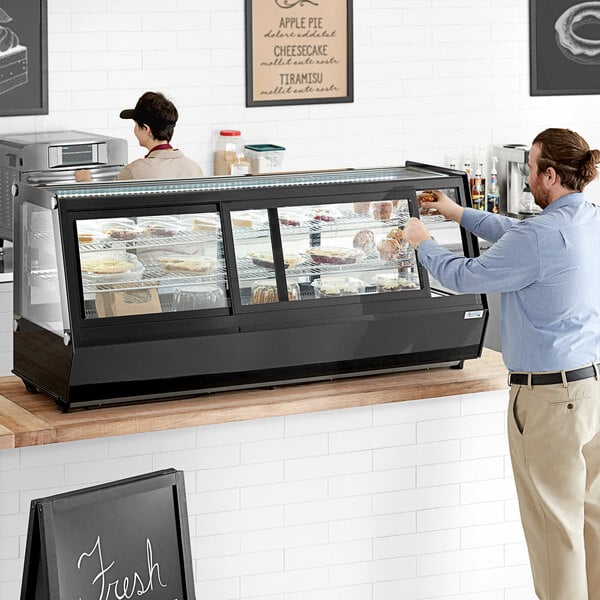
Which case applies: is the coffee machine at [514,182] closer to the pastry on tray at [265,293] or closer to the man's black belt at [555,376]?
the man's black belt at [555,376]

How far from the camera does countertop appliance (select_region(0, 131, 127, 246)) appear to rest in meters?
5.60

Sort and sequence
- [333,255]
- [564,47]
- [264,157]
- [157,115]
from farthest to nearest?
[564,47] < [264,157] < [157,115] < [333,255]

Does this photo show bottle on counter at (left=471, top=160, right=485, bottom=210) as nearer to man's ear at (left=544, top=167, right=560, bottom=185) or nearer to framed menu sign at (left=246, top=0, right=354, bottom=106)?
framed menu sign at (left=246, top=0, right=354, bottom=106)

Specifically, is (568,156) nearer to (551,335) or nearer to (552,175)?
(552,175)

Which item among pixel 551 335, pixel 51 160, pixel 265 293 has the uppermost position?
pixel 51 160

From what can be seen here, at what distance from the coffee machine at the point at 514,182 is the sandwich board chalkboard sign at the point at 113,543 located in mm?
4249

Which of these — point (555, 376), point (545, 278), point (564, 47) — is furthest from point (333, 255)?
point (564, 47)

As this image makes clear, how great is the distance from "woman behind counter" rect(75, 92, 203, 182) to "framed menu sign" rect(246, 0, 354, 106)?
1466 millimetres

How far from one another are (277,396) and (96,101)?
302 cm

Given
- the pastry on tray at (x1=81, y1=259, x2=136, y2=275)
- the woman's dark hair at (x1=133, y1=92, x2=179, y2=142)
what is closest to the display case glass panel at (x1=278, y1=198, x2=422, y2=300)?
the pastry on tray at (x1=81, y1=259, x2=136, y2=275)

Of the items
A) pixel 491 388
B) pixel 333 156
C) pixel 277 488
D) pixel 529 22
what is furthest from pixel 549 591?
pixel 529 22

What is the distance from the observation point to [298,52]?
21.9 ft

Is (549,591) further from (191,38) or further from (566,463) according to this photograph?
(191,38)

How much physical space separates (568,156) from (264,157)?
120 inches
